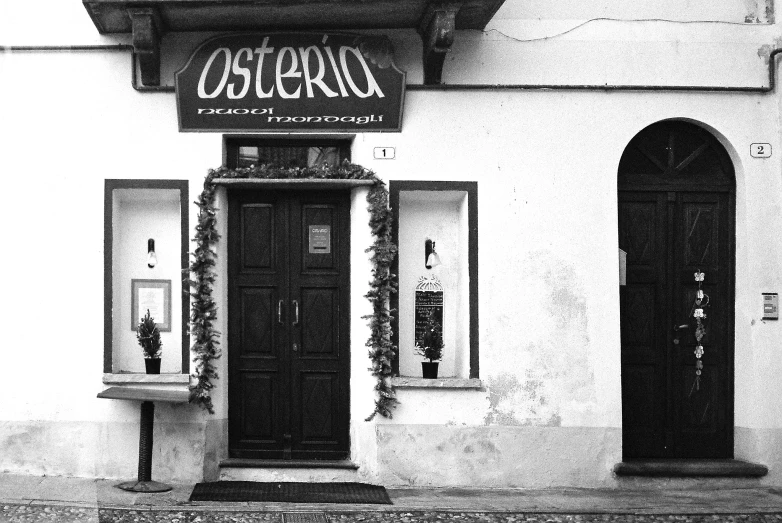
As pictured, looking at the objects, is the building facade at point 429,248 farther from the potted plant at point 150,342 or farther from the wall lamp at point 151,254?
the potted plant at point 150,342

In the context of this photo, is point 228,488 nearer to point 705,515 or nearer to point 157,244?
point 157,244

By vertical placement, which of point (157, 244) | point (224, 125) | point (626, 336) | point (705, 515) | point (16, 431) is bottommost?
point (705, 515)

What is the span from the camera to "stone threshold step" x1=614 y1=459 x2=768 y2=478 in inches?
385

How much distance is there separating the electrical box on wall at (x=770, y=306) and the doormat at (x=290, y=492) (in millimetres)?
4114

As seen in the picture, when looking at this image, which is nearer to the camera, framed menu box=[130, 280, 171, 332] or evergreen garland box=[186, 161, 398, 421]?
evergreen garland box=[186, 161, 398, 421]

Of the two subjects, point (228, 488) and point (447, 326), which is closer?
point (228, 488)

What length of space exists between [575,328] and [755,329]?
1.81 metres

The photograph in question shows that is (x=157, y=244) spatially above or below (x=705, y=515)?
above

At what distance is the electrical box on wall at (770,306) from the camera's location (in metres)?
9.98

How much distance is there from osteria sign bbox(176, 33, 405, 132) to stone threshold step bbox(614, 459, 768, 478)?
3.99 meters

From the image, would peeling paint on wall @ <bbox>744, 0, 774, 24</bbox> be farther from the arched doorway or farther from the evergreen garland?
the evergreen garland

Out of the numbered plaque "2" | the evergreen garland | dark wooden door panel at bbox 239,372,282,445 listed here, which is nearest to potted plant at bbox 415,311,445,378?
the evergreen garland

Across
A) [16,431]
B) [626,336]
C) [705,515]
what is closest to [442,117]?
[626,336]

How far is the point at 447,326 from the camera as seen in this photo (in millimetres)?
10195
